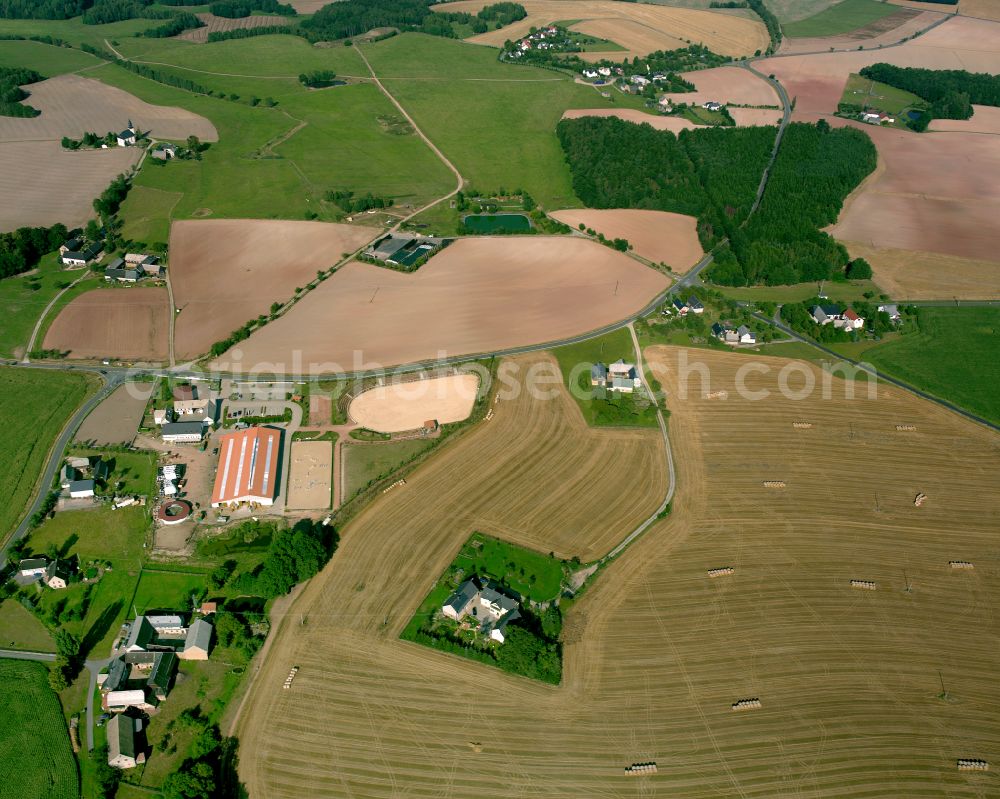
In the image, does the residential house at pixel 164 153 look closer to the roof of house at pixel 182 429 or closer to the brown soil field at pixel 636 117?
the brown soil field at pixel 636 117

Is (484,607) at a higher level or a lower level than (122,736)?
lower

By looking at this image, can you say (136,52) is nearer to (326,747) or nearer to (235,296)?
(235,296)

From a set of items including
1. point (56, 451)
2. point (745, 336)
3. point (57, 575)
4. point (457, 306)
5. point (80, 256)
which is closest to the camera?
point (57, 575)

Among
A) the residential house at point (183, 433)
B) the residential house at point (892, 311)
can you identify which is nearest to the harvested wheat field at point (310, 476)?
the residential house at point (183, 433)

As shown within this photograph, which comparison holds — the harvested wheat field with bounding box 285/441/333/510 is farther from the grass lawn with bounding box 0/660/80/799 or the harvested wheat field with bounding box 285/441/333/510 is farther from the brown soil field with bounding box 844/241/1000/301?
the brown soil field with bounding box 844/241/1000/301

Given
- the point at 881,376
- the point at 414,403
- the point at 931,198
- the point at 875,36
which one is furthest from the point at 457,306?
the point at 875,36

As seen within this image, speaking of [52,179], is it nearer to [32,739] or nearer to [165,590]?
[165,590]

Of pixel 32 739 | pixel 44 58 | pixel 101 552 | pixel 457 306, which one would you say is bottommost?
pixel 32 739

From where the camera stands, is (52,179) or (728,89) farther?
(728,89)
